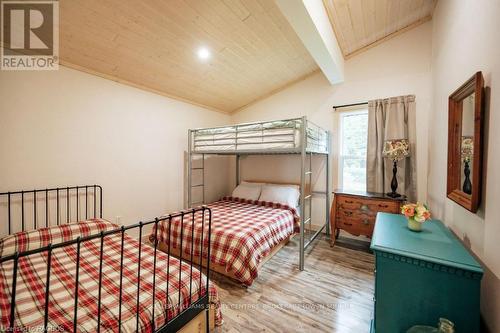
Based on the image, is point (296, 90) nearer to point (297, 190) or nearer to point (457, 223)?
point (297, 190)

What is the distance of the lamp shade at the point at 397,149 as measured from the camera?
2619 mm

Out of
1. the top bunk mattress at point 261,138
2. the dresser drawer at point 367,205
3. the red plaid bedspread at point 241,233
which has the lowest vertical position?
the red plaid bedspread at point 241,233

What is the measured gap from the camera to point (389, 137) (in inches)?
113

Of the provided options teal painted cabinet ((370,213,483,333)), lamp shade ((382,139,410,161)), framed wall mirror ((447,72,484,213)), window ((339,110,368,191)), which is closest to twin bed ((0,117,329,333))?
window ((339,110,368,191))

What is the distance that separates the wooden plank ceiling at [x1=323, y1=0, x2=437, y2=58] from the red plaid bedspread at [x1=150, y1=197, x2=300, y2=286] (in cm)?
247

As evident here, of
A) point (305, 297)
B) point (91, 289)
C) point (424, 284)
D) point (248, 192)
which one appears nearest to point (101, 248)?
point (91, 289)

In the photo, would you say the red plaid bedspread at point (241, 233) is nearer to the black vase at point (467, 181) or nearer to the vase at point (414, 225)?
the vase at point (414, 225)

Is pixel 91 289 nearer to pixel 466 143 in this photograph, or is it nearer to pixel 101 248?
pixel 101 248

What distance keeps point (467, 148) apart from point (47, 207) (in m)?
3.68

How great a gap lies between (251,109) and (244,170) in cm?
124

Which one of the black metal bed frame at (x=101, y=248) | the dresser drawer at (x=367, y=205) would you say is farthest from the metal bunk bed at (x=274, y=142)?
the black metal bed frame at (x=101, y=248)

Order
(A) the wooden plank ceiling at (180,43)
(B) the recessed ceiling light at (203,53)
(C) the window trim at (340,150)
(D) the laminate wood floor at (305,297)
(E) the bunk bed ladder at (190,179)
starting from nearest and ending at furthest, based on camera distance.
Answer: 1. (D) the laminate wood floor at (305,297)
2. (A) the wooden plank ceiling at (180,43)
3. (B) the recessed ceiling light at (203,53)
4. (C) the window trim at (340,150)
5. (E) the bunk bed ladder at (190,179)

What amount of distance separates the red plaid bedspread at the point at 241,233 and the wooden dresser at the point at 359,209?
0.59 meters

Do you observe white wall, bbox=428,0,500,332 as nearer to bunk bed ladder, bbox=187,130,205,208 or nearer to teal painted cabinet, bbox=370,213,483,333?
teal painted cabinet, bbox=370,213,483,333
